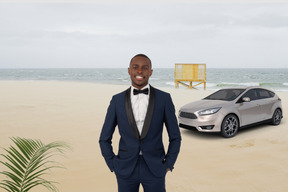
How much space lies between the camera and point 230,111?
699cm

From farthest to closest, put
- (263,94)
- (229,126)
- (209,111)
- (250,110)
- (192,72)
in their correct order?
(192,72)
(263,94)
(250,110)
(229,126)
(209,111)

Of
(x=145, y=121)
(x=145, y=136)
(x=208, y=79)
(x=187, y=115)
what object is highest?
(x=145, y=121)

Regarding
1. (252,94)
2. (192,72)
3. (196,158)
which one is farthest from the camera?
(192,72)

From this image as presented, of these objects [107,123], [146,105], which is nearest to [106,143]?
[107,123]

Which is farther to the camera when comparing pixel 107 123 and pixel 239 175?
pixel 239 175

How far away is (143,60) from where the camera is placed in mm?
2359

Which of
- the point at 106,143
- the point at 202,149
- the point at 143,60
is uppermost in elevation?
the point at 143,60

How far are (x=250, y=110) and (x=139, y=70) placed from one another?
597cm

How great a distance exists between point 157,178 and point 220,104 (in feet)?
16.7

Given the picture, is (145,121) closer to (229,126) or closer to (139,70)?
(139,70)

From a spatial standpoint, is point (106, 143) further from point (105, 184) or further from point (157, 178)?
point (105, 184)

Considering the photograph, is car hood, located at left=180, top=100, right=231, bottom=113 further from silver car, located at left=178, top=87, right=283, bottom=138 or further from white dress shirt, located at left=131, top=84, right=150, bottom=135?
white dress shirt, located at left=131, top=84, right=150, bottom=135

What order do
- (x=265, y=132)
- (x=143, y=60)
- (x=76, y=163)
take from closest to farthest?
(x=143, y=60) < (x=76, y=163) < (x=265, y=132)

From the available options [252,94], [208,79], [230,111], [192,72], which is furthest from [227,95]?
[208,79]
